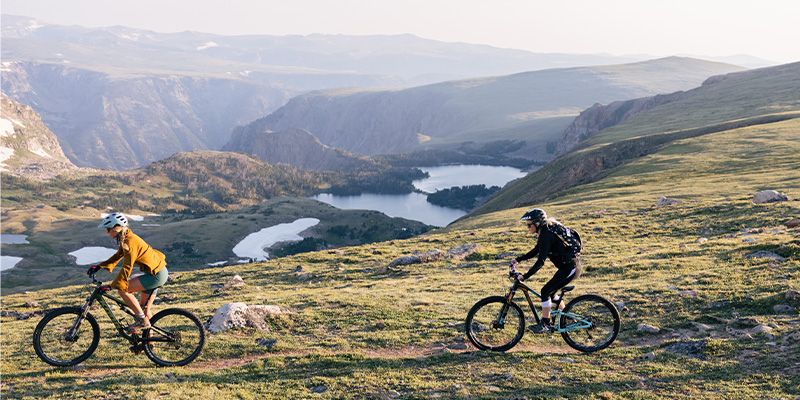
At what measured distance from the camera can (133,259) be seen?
530 inches

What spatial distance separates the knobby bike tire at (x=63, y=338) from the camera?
13992 mm

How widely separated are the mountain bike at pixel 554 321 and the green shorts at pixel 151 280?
28.7 feet

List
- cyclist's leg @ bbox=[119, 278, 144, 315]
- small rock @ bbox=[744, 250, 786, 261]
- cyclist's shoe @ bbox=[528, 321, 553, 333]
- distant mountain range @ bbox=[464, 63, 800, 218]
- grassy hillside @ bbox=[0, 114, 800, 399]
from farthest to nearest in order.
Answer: distant mountain range @ bbox=[464, 63, 800, 218], small rock @ bbox=[744, 250, 786, 261], cyclist's shoe @ bbox=[528, 321, 553, 333], cyclist's leg @ bbox=[119, 278, 144, 315], grassy hillside @ bbox=[0, 114, 800, 399]

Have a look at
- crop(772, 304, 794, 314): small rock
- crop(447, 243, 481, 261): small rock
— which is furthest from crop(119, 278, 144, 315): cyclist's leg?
crop(447, 243, 481, 261): small rock

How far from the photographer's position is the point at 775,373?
A: 39.5 ft

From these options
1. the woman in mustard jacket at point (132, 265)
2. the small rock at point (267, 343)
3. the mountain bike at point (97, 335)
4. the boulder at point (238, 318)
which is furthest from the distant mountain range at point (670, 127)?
the woman in mustard jacket at point (132, 265)

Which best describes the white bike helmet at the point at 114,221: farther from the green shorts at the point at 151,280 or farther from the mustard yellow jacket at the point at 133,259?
the green shorts at the point at 151,280

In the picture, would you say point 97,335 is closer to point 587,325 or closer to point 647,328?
point 587,325

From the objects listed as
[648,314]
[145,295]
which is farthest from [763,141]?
[145,295]

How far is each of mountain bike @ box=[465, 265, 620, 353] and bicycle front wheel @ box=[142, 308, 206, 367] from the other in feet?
25.9

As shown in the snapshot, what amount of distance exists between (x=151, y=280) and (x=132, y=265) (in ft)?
3.11

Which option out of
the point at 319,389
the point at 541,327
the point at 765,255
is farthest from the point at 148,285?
the point at 765,255

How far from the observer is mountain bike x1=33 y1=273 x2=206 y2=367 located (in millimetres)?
13992

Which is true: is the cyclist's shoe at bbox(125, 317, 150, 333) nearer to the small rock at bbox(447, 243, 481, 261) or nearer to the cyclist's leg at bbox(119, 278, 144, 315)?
the cyclist's leg at bbox(119, 278, 144, 315)
